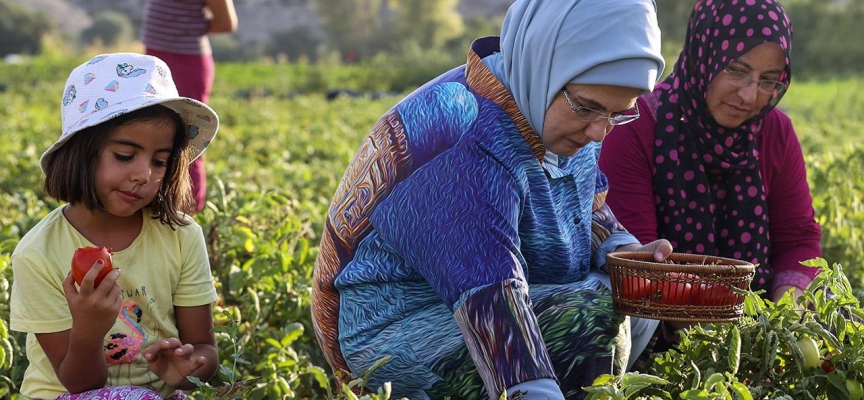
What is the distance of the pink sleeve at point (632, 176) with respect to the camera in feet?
9.78

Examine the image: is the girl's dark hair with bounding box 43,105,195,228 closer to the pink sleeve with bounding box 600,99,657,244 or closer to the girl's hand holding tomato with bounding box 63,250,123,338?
the girl's hand holding tomato with bounding box 63,250,123,338

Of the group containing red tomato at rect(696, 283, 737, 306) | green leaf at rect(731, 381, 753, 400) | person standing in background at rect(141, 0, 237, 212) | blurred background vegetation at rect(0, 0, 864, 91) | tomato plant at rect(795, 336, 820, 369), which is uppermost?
blurred background vegetation at rect(0, 0, 864, 91)

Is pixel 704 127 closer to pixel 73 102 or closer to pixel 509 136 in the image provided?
pixel 509 136

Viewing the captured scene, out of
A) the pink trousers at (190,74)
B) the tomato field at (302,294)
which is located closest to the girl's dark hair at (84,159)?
the tomato field at (302,294)

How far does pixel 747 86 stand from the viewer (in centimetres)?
293

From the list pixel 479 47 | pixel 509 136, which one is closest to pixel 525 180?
pixel 509 136

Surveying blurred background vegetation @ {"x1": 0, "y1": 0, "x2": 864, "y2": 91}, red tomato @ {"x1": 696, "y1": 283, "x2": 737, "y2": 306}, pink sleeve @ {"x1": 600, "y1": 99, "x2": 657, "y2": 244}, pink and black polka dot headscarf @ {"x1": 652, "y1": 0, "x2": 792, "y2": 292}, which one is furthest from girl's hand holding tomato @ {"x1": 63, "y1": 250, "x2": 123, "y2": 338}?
blurred background vegetation @ {"x1": 0, "y1": 0, "x2": 864, "y2": 91}

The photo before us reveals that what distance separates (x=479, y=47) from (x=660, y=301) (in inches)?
25.4

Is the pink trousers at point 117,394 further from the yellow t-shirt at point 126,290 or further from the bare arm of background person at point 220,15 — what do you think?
the bare arm of background person at point 220,15

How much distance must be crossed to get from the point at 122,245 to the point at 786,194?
194 centimetres

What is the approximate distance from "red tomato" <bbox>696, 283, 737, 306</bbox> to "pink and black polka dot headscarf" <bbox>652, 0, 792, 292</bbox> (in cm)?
95

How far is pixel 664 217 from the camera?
3086mm

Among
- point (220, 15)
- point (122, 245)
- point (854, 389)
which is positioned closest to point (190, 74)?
point (220, 15)

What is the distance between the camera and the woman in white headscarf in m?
1.96
